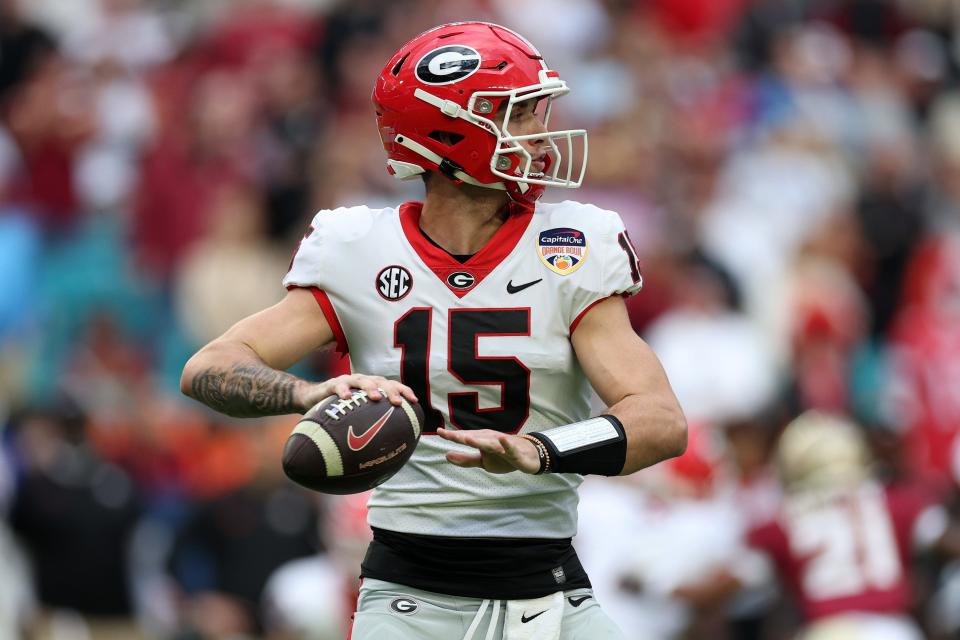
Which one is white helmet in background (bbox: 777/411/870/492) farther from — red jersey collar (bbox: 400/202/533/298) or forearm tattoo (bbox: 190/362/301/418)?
forearm tattoo (bbox: 190/362/301/418)

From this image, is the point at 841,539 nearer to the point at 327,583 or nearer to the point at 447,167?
the point at 327,583

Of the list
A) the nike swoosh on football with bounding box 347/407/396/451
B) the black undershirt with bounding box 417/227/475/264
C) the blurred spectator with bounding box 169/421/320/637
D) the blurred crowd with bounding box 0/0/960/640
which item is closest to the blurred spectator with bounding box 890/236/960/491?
the blurred crowd with bounding box 0/0/960/640

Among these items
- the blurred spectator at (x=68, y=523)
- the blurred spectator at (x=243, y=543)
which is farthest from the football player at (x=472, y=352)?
the blurred spectator at (x=68, y=523)

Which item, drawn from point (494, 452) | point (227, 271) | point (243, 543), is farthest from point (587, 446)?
point (227, 271)

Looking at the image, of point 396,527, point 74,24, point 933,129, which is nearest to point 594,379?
point 396,527

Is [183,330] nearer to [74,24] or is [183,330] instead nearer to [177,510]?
[177,510]

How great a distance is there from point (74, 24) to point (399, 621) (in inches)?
403

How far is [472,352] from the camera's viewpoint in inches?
173

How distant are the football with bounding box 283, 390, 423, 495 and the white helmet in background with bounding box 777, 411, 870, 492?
447 centimetres

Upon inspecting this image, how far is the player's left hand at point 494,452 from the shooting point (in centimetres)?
393

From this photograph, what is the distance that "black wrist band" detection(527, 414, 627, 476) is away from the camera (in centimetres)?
407

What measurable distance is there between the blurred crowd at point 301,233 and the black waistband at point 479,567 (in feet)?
11.7

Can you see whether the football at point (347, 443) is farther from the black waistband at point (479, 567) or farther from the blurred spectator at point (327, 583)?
the blurred spectator at point (327, 583)

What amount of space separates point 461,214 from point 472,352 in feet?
1.58
